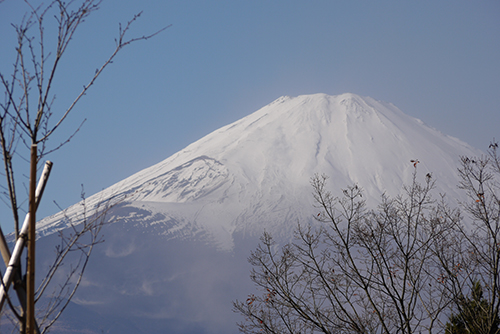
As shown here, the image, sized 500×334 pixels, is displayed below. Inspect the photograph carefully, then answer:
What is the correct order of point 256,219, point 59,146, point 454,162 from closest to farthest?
1. point 59,146
2. point 256,219
3. point 454,162

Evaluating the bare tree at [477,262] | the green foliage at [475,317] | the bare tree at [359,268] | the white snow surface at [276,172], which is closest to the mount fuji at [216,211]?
the white snow surface at [276,172]

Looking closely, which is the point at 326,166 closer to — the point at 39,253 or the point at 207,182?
the point at 207,182

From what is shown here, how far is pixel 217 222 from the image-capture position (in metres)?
46.7

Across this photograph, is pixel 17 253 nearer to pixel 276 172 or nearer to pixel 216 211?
pixel 216 211

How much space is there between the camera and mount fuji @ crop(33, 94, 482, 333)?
4353cm

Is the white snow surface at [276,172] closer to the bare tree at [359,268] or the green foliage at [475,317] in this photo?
the green foliage at [475,317]

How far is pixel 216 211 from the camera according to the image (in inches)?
1837

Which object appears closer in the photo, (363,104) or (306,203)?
(306,203)

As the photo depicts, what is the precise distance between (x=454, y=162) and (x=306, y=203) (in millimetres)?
21595

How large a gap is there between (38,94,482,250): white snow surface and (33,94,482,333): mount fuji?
0.13 metres

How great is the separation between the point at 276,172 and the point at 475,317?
42.3 meters

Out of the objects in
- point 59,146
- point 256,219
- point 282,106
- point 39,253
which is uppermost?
point 282,106

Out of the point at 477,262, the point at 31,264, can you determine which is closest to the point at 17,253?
the point at 31,264

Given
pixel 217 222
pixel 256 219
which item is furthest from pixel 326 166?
pixel 217 222
